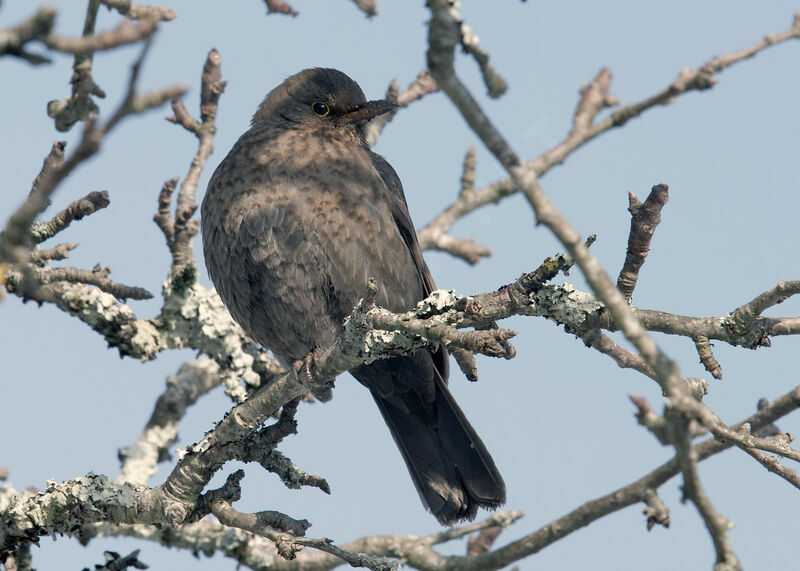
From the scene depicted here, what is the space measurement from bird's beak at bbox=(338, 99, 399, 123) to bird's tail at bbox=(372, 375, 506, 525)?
1647 millimetres

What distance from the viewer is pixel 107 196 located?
421cm

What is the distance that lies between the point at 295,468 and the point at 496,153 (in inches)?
90.9

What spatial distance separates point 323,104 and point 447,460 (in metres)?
2.31

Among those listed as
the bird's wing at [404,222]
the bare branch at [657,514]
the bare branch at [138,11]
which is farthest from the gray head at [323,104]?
the bare branch at [657,514]

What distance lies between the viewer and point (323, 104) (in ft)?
19.1

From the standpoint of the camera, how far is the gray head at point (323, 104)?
18.8 feet

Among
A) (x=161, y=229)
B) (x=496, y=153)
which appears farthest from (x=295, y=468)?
(x=496, y=153)

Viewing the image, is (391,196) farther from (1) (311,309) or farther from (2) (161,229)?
(2) (161,229)

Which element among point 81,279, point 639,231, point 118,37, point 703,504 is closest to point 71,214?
point 81,279

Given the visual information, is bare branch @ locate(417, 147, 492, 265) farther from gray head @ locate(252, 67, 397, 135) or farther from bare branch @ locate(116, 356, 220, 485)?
bare branch @ locate(116, 356, 220, 485)

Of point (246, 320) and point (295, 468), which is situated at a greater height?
point (246, 320)

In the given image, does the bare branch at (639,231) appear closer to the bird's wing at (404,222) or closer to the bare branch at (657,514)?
the bare branch at (657,514)

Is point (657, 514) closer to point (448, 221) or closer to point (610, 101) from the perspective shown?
point (610, 101)

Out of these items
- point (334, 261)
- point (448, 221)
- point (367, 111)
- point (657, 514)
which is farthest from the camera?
point (448, 221)
